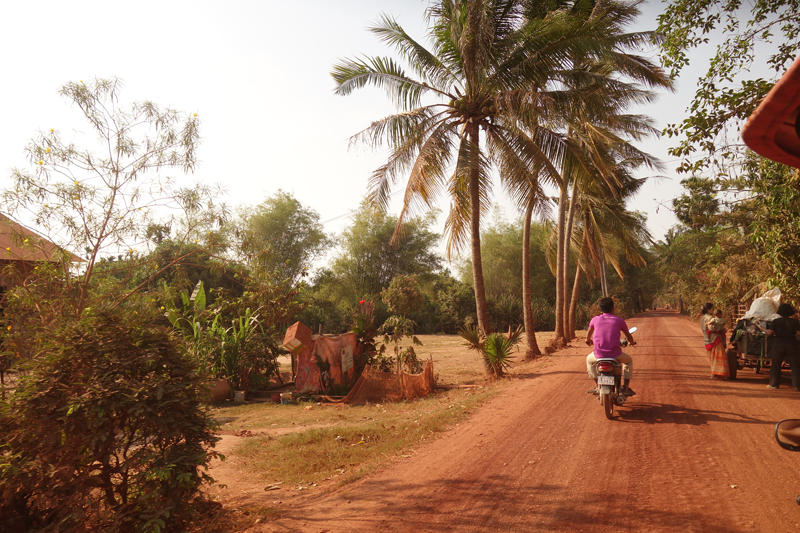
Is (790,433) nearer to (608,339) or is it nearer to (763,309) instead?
(608,339)

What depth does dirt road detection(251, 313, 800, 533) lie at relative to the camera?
3.77 metres

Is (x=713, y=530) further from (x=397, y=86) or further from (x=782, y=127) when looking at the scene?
(x=397, y=86)

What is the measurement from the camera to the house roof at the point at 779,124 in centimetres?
176

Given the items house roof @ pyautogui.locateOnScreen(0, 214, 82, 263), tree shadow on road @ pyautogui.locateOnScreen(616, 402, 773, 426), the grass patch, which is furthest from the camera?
house roof @ pyautogui.locateOnScreen(0, 214, 82, 263)

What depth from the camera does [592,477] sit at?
15.0 ft

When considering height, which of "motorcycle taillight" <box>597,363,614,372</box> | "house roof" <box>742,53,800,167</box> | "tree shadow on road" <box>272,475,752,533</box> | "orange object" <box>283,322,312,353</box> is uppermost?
"house roof" <box>742,53,800,167</box>

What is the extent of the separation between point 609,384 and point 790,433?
13.7ft

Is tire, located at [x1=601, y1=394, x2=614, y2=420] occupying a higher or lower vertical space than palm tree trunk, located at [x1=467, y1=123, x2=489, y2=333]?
lower

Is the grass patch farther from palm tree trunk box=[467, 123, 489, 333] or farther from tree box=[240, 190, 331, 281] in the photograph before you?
tree box=[240, 190, 331, 281]

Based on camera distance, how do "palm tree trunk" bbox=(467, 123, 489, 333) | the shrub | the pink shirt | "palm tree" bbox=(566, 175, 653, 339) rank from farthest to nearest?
"palm tree" bbox=(566, 175, 653, 339), "palm tree trunk" bbox=(467, 123, 489, 333), the shrub, the pink shirt

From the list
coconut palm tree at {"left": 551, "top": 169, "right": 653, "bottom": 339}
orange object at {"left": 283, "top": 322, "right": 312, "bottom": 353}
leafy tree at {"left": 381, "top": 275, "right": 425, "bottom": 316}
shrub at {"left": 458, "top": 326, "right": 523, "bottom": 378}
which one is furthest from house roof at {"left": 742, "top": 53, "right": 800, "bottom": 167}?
leafy tree at {"left": 381, "top": 275, "right": 425, "bottom": 316}

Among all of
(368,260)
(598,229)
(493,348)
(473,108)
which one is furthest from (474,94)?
(368,260)

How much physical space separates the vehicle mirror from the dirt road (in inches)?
49.6

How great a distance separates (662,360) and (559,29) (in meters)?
8.55
